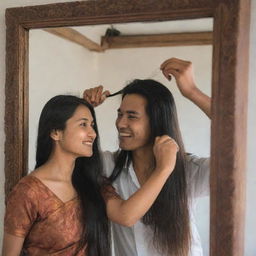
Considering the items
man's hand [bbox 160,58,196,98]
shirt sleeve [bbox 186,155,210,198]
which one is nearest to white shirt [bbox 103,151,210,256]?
shirt sleeve [bbox 186,155,210,198]

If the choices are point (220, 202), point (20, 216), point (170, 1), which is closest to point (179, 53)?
point (170, 1)

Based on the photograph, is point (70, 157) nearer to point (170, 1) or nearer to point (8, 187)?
point (8, 187)

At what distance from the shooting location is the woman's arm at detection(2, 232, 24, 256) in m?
0.66

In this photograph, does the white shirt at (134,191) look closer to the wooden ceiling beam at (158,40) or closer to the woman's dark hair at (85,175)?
the woman's dark hair at (85,175)

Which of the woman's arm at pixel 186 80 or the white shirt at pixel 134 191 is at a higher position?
the woman's arm at pixel 186 80

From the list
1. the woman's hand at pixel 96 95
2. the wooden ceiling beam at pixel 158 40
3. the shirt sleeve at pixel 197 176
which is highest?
the wooden ceiling beam at pixel 158 40

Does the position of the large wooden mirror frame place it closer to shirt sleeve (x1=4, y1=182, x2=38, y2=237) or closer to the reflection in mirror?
the reflection in mirror

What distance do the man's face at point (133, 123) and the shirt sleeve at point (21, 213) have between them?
0.19 m

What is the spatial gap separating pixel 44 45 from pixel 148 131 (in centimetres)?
28

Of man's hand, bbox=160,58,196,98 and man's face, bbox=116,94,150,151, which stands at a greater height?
man's hand, bbox=160,58,196,98

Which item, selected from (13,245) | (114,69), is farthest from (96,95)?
(13,245)

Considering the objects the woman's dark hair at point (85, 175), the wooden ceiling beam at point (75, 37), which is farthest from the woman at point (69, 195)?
the wooden ceiling beam at point (75, 37)

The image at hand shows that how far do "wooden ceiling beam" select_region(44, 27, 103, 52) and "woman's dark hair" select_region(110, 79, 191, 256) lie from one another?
0.34 feet

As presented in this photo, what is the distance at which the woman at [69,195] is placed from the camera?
65 cm
